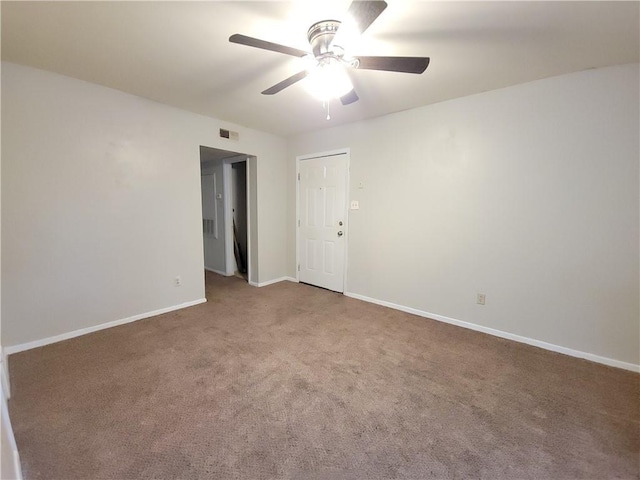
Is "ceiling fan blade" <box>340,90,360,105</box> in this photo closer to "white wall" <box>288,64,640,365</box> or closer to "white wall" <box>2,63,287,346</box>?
"white wall" <box>288,64,640,365</box>

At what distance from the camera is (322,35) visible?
159 centimetres

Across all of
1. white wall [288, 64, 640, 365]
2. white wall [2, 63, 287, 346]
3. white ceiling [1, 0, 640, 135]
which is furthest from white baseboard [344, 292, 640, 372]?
white wall [2, 63, 287, 346]

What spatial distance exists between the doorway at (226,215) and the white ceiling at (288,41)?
201cm

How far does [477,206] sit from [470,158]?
0.48 m

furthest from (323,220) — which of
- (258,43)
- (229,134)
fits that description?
(258,43)

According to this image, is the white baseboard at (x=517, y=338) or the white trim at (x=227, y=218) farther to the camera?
the white trim at (x=227, y=218)

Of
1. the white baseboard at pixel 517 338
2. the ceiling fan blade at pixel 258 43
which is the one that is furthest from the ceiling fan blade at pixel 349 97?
the white baseboard at pixel 517 338

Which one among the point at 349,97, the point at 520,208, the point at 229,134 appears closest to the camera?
the point at 349,97

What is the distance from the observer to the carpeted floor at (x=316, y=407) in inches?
53.6

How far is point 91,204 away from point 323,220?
2.65 meters

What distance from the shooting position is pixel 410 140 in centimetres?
310

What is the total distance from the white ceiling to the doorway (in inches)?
79.2

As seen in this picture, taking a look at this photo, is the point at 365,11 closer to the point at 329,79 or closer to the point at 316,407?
the point at 329,79

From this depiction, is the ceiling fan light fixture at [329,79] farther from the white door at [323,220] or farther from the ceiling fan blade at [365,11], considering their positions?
the white door at [323,220]
